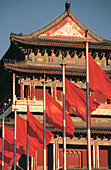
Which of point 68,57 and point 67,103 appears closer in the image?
point 67,103

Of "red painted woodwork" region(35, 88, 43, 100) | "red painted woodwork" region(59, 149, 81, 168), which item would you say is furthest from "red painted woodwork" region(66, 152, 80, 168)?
"red painted woodwork" region(35, 88, 43, 100)

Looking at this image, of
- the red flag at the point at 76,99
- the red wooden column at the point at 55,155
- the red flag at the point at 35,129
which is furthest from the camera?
the red wooden column at the point at 55,155

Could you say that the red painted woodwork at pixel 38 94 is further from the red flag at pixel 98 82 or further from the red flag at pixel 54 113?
the red flag at pixel 98 82

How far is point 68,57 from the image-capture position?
75688 mm

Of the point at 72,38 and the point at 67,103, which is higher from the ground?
the point at 72,38

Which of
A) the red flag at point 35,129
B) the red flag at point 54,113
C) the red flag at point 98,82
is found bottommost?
the red flag at point 35,129

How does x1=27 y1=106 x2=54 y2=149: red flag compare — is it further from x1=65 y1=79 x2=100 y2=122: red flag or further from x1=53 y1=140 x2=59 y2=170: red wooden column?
x1=53 y1=140 x2=59 y2=170: red wooden column

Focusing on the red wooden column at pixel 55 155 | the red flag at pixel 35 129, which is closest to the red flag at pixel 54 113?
the red flag at pixel 35 129

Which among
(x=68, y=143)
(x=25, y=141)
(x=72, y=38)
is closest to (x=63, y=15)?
(x=72, y=38)

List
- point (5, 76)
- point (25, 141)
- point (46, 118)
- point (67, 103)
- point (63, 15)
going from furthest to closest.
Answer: point (5, 76) < point (63, 15) < point (25, 141) < point (46, 118) < point (67, 103)

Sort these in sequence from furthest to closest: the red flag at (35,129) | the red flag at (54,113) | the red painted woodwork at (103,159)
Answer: the red painted woodwork at (103,159)
the red flag at (35,129)
the red flag at (54,113)

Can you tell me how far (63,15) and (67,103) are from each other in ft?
101

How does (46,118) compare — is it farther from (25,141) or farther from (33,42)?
(33,42)

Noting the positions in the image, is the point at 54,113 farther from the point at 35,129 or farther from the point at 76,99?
the point at 35,129
